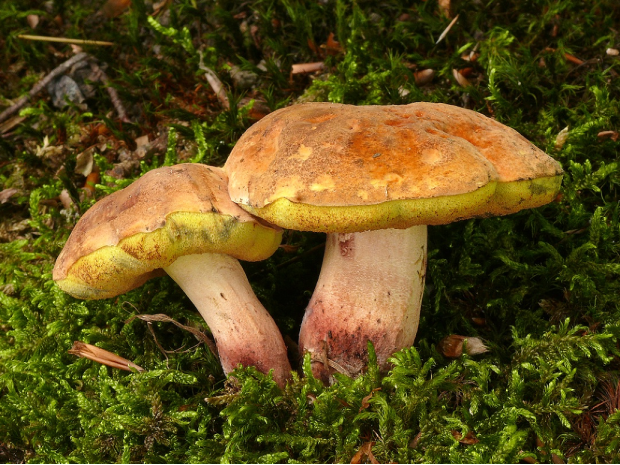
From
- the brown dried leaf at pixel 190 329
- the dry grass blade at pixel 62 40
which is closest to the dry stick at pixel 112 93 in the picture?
the dry grass blade at pixel 62 40

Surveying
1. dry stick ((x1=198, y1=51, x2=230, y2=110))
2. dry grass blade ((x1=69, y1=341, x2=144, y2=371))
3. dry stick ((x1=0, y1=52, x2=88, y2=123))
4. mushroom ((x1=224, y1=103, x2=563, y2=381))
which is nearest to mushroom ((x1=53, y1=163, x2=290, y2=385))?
mushroom ((x1=224, y1=103, x2=563, y2=381))

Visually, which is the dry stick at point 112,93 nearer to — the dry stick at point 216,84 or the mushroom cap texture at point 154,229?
the dry stick at point 216,84

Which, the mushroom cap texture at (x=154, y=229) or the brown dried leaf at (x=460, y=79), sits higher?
the mushroom cap texture at (x=154, y=229)

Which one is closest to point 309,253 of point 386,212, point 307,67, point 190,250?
point 190,250

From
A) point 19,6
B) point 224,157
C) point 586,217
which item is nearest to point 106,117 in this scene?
point 224,157

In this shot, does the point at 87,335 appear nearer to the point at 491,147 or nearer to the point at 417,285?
the point at 417,285

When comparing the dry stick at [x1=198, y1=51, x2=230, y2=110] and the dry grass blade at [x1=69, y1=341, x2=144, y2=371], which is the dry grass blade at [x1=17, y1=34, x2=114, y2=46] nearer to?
the dry stick at [x1=198, y1=51, x2=230, y2=110]

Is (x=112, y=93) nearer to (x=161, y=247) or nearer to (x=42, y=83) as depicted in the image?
(x=42, y=83)
